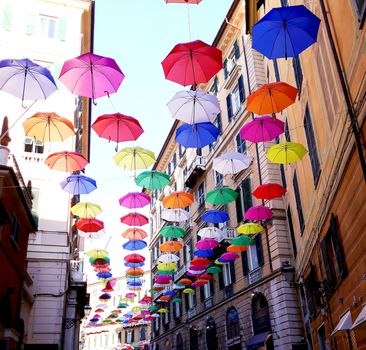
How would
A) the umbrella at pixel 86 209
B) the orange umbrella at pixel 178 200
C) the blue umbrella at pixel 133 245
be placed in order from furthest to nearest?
the blue umbrella at pixel 133 245 → the umbrella at pixel 86 209 → the orange umbrella at pixel 178 200

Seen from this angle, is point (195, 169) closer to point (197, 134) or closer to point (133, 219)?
point (133, 219)

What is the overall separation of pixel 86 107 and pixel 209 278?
15096 millimetres

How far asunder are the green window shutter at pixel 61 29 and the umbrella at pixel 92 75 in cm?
1607

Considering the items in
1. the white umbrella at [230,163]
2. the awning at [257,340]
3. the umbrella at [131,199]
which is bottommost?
the awning at [257,340]

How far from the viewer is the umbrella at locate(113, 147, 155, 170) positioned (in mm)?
16031

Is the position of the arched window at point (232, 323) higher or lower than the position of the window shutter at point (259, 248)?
lower

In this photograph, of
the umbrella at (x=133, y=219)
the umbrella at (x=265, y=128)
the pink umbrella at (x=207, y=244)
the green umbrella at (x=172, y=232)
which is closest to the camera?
the umbrella at (x=265, y=128)

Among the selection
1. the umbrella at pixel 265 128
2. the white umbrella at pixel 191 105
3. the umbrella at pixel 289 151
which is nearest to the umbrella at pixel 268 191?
the umbrella at pixel 289 151

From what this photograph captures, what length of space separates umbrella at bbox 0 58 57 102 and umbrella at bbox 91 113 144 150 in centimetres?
216

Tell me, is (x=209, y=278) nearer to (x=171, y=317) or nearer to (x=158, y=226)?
(x=171, y=317)

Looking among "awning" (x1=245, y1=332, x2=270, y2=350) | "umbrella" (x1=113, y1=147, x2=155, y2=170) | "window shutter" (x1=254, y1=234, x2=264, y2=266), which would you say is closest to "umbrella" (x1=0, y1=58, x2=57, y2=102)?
"umbrella" (x1=113, y1=147, x2=155, y2=170)

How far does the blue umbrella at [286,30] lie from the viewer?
10094 millimetres

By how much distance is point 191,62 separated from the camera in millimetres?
11578

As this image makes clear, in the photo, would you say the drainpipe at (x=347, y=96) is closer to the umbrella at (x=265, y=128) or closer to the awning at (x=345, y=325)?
the awning at (x=345, y=325)
